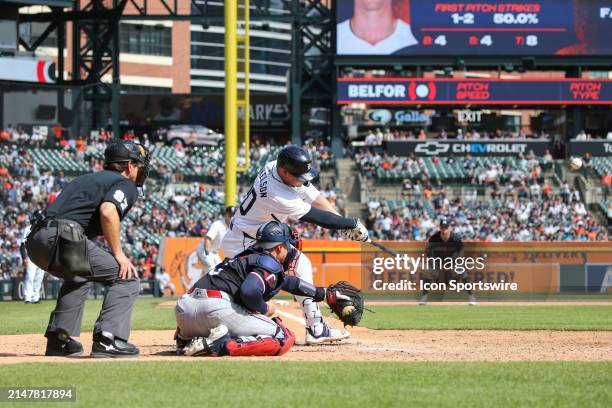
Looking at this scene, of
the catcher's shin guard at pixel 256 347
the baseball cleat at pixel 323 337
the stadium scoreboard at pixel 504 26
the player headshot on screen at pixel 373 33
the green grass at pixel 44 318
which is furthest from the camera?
the stadium scoreboard at pixel 504 26

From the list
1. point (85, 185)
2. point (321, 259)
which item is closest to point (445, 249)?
point (321, 259)

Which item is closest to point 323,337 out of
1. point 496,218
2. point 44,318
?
point 44,318

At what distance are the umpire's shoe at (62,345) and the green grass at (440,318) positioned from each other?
3.96 m

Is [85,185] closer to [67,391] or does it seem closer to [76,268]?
[76,268]

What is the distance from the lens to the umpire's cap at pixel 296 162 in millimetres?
9531

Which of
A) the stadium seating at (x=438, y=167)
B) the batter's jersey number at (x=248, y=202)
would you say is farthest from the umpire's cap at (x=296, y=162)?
the stadium seating at (x=438, y=167)

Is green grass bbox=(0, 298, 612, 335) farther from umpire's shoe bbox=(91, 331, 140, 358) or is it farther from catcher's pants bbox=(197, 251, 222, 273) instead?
umpire's shoe bbox=(91, 331, 140, 358)

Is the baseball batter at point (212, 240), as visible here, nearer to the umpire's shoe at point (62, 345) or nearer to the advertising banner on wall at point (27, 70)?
the umpire's shoe at point (62, 345)

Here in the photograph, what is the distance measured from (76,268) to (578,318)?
917 cm

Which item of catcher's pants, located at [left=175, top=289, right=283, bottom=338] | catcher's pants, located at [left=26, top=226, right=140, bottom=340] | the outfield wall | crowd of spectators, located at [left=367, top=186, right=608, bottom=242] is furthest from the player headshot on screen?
catcher's pants, located at [left=26, top=226, right=140, bottom=340]

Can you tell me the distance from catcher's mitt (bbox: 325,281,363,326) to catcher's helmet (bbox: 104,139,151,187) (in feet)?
6.05

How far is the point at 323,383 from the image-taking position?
6.73 meters

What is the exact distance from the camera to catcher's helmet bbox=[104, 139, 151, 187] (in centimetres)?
870

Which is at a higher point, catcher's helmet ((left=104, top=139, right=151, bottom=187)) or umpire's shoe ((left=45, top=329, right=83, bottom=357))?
catcher's helmet ((left=104, top=139, right=151, bottom=187))
